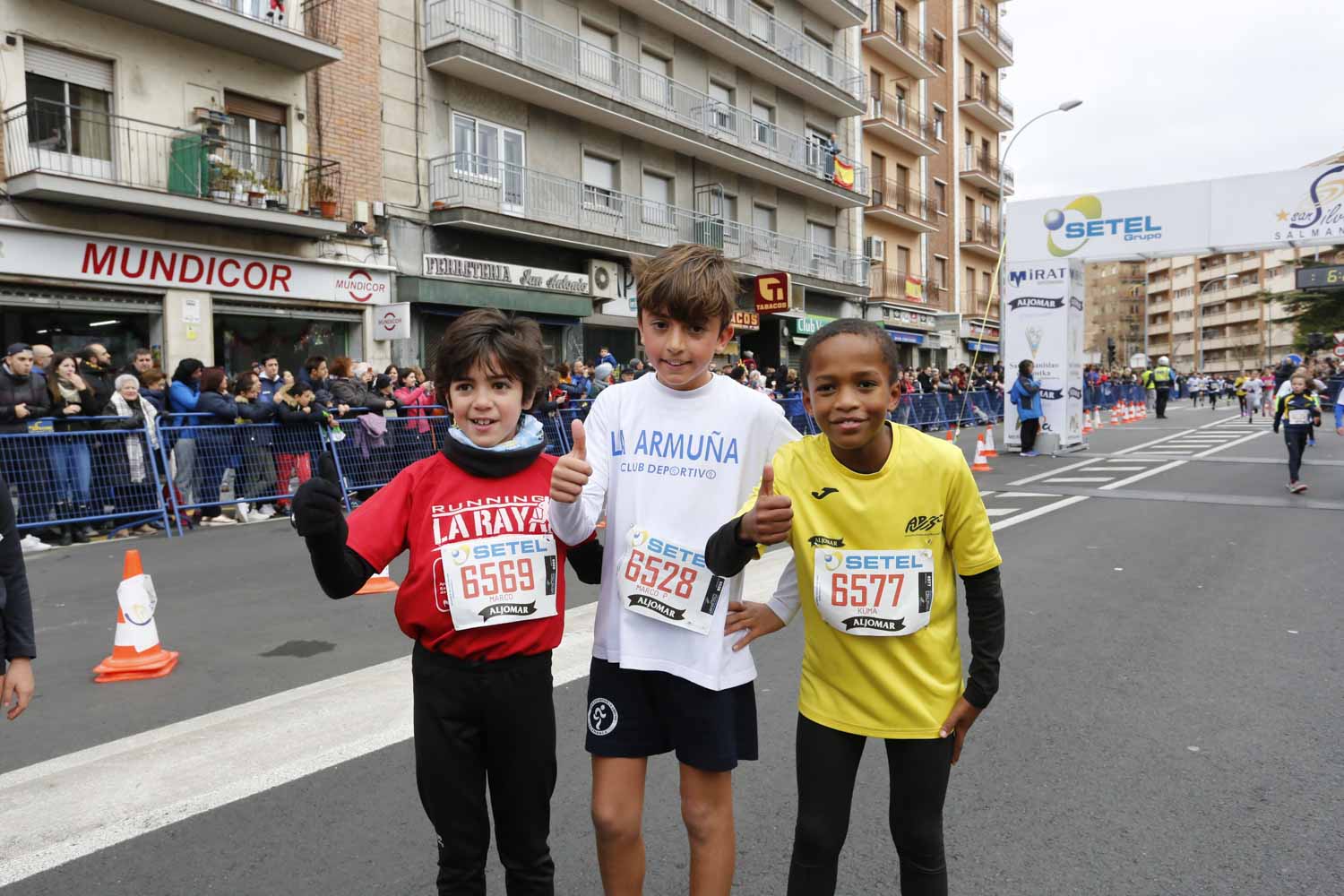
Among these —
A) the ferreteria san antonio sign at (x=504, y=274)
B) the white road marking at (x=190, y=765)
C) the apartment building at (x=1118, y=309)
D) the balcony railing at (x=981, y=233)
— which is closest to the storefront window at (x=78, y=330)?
the ferreteria san antonio sign at (x=504, y=274)

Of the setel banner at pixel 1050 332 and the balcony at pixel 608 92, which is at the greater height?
the balcony at pixel 608 92

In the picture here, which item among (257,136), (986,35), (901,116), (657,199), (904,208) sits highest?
(986,35)

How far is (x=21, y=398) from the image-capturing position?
882 centimetres

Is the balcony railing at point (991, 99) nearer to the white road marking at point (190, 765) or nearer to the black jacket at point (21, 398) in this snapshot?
the black jacket at point (21, 398)

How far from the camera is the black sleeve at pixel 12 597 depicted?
2.36 metres

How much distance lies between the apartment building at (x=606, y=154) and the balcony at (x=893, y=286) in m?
2.72

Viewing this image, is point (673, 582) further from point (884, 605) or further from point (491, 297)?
point (491, 297)

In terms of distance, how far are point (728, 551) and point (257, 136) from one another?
16637mm

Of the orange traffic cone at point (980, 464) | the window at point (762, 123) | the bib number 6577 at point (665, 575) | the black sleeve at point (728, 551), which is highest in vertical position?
the window at point (762, 123)

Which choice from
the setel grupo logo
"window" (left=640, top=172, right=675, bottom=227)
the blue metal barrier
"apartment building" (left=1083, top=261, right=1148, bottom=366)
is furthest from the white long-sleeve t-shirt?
"apartment building" (left=1083, top=261, right=1148, bottom=366)

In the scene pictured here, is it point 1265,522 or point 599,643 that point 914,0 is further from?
point 599,643

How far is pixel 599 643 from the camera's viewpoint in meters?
2.29

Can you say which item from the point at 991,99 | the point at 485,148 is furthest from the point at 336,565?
the point at 991,99

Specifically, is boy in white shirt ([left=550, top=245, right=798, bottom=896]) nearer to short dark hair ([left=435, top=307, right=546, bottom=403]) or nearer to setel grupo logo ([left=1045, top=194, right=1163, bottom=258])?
short dark hair ([left=435, top=307, right=546, bottom=403])
